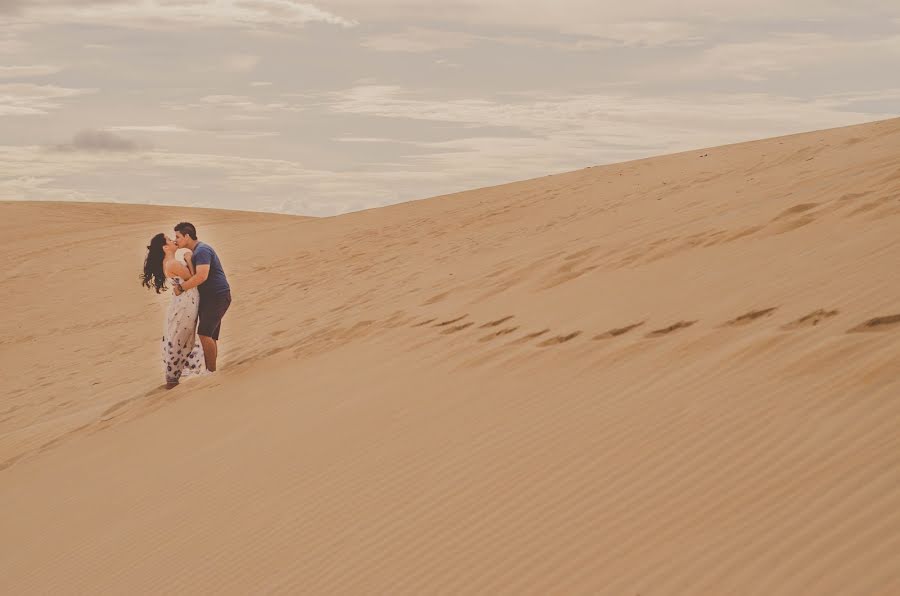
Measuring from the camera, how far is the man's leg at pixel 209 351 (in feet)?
31.9

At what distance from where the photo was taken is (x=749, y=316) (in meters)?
6.15

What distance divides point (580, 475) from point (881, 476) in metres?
1.29

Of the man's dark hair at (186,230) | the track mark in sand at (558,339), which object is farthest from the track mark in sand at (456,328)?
the man's dark hair at (186,230)

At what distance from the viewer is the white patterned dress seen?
9445 mm

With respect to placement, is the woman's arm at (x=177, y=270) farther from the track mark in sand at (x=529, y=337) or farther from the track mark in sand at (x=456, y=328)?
the track mark in sand at (x=529, y=337)

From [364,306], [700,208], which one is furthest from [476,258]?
[700,208]

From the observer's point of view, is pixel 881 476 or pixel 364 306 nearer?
pixel 881 476

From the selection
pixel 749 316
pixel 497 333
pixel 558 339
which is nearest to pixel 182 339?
pixel 497 333

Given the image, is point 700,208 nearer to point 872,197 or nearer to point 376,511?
point 872,197

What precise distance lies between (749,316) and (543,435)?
5.55 ft

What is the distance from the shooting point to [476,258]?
46.4 ft

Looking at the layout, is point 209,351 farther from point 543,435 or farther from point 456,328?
point 543,435

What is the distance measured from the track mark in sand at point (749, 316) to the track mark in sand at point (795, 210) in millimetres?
3337

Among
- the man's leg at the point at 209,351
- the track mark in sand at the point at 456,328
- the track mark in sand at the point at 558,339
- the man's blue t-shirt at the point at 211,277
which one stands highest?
the man's blue t-shirt at the point at 211,277
